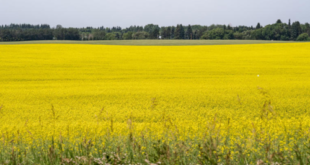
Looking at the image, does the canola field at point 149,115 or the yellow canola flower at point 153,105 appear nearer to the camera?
the canola field at point 149,115

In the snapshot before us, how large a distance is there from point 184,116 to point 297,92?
588 centimetres

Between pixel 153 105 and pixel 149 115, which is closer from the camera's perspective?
pixel 153 105

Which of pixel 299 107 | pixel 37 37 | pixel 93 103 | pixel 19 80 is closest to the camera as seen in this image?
pixel 299 107

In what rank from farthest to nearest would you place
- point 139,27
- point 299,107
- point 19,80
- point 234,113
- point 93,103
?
point 139,27 < point 19,80 < point 93,103 < point 299,107 < point 234,113

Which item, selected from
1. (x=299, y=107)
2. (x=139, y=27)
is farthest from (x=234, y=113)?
(x=139, y=27)

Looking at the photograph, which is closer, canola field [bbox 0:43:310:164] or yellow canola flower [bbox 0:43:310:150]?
canola field [bbox 0:43:310:164]

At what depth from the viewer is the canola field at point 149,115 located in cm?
351

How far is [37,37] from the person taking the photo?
9288cm

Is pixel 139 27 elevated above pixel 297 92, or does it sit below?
above

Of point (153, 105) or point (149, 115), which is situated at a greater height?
point (153, 105)

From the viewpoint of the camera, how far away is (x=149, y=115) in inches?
302

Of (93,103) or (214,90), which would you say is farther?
(214,90)

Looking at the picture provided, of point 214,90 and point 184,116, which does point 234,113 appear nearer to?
point 184,116

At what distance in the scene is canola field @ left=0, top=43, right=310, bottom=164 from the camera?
351 centimetres
